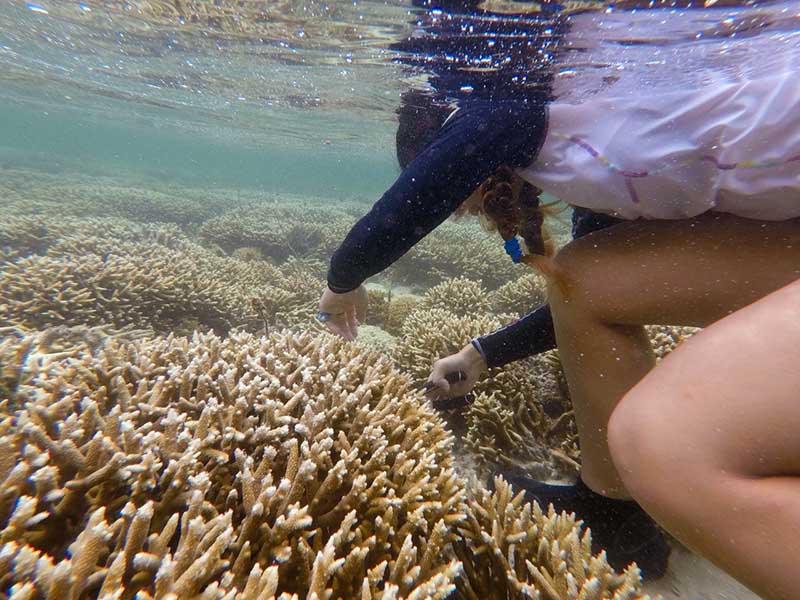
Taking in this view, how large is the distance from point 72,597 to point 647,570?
9.85ft

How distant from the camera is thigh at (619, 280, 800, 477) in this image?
1119 mm

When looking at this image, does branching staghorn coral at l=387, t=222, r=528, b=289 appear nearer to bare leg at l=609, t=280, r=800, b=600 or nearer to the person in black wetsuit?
the person in black wetsuit

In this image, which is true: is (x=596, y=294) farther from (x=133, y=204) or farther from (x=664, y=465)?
(x=133, y=204)

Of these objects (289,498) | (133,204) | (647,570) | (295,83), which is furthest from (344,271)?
(133,204)

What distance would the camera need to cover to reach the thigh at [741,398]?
3.67ft

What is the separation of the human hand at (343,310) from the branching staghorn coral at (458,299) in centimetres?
413

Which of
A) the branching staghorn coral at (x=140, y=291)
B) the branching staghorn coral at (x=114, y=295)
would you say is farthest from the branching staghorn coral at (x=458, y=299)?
the branching staghorn coral at (x=114, y=295)

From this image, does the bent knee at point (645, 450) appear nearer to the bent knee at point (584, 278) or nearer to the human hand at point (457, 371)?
the bent knee at point (584, 278)

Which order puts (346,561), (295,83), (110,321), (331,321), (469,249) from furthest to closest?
1. (295,83)
2. (469,249)
3. (110,321)
4. (331,321)
5. (346,561)

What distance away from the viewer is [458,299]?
24.3ft

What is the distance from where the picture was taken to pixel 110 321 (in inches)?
213

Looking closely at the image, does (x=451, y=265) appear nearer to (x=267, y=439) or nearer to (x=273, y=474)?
(x=267, y=439)

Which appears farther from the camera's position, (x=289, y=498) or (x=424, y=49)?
(x=424, y=49)

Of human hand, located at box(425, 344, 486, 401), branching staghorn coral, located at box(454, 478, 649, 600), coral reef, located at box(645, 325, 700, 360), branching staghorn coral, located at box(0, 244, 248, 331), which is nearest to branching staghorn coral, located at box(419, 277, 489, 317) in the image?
coral reef, located at box(645, 325, 700, 360)
